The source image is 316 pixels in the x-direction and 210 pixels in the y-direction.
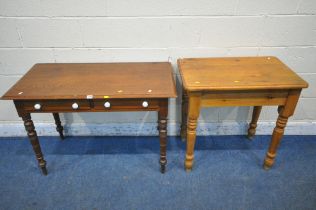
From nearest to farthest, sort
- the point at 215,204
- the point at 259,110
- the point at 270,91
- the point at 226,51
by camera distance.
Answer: the point at 270,91 → the point at 215,204 → the point at 226,51 → the point at 259,110

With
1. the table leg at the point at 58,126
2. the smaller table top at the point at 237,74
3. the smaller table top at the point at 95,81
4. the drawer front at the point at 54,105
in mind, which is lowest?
the table leg at the point at 58,126

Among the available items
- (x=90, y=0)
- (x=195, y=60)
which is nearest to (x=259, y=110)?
(x=195, y=60)

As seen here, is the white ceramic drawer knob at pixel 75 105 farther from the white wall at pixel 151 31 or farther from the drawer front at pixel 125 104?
the white wall at pixel 151 31

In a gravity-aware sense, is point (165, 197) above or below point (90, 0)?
below

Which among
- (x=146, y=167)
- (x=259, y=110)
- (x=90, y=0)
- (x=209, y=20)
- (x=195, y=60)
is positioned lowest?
(x=146, y=167)

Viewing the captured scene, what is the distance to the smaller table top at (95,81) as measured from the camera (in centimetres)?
145

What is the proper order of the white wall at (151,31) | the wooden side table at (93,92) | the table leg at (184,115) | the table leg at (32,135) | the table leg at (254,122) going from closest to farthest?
the wooden side table at (93,92) < the table leg at (32,135) < the white wall at (151,31) < the table leg at (184,115) < the table leg at (254,122)

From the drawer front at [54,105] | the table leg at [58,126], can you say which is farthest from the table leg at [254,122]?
the table leg at [58,126]

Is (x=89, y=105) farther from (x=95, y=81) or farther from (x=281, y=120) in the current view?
(x=281, y=120)

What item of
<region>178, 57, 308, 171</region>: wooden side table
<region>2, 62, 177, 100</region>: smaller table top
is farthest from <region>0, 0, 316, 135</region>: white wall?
<region>178, 57, 308, 171</region>: wooden side table

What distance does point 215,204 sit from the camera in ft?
5.36

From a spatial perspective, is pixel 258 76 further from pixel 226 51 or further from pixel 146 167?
pixel 146 167

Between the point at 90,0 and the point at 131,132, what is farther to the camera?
the point at 131,132

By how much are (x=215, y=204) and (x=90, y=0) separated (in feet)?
5.26
